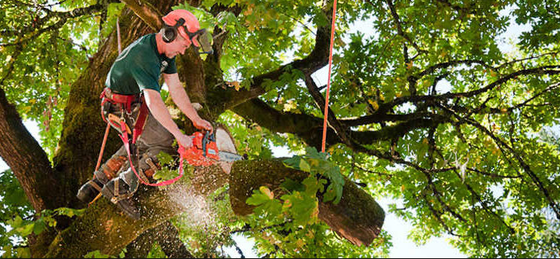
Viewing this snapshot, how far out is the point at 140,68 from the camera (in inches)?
145

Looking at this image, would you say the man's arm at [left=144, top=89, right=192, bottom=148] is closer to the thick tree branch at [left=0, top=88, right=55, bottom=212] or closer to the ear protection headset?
the ear protection headset

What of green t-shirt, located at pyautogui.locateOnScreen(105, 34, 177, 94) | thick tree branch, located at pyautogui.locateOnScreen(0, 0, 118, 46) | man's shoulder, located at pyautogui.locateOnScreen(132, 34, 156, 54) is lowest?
green t-shirt, located at pyautogui.locateOnScreen(105, 34, 177, 94)

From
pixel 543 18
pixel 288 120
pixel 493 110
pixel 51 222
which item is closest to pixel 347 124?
pixel 288 120

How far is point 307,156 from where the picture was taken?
2.93 meters

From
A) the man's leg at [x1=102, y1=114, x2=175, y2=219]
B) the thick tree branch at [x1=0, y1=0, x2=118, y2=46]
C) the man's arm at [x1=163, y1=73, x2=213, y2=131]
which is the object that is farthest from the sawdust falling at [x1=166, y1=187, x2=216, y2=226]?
the thick tree branch at [x1=0, y1=0, x2=118, y2=46]

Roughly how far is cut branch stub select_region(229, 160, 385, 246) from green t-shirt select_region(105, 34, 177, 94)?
95 centimetres

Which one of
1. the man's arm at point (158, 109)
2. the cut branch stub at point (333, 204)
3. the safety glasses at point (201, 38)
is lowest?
the cut branch stub at point (333, 204)

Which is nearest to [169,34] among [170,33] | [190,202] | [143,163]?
[170,33]

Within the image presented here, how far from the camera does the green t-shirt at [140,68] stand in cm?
367

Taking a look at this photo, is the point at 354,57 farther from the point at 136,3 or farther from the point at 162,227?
the point at 136,3

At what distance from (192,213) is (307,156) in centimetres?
222

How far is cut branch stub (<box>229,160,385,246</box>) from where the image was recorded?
3.83 meters

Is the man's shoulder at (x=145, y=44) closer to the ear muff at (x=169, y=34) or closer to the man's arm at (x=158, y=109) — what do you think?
the ear muff at (x=169, y=34)

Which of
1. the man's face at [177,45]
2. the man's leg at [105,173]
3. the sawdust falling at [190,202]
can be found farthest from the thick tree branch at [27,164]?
the man's face at [177,45]
